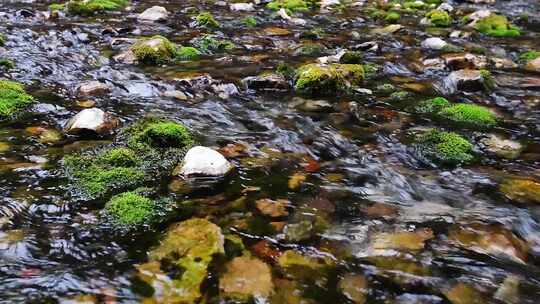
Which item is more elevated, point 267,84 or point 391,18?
point 267,84

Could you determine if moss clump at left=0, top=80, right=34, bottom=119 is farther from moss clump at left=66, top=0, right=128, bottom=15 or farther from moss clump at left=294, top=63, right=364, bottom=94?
moss clump at left=66, top=0, right=128, bottom=15

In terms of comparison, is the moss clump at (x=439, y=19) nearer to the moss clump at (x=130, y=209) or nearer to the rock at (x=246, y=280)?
the moss clump at (x=130, y=209)

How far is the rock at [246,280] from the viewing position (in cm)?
374

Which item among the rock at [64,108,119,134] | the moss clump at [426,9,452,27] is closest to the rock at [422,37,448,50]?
the moss clump at [426,9,452,27]

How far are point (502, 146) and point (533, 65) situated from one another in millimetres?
4932

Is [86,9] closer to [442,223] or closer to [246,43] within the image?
[246,43]

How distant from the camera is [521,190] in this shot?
5.51m

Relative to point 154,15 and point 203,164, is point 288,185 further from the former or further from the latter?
point 154,15

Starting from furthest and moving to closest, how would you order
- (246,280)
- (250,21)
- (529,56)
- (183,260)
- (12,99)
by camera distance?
(250,21)
(529,56)
(12,99)
(183,260)
(246,280)

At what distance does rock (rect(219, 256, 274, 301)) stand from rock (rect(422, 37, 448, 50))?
936 centimetres

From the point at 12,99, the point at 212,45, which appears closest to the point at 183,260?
the point at 12,99

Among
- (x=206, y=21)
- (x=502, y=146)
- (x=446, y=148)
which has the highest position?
(x=446, y=148)

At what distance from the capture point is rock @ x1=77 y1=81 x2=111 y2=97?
795cm

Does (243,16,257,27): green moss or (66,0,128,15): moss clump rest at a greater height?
(66,0,128,15): moss clump
